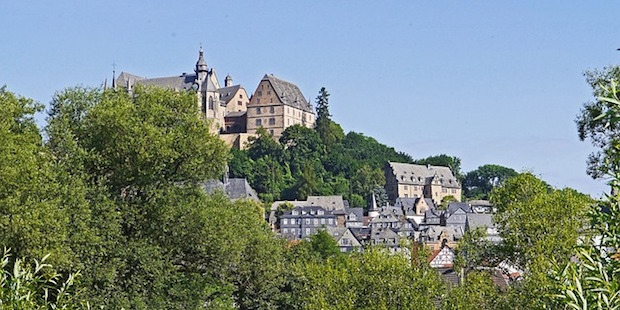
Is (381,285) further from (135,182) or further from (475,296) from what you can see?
(135,182)

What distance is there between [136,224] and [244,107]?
14511cm

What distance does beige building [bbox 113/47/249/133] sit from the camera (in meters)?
164

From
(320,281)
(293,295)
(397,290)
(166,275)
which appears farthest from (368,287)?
(293,295)

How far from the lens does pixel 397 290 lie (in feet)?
90.3

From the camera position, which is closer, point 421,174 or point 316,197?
point 316,197

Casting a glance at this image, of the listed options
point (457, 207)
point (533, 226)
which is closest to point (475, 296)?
point (533, 226)

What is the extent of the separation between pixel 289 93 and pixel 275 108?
27.4ft

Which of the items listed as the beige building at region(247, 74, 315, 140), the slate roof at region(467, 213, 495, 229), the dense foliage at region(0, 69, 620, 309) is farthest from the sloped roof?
the dense foliage at region(0, 69, 620, 309)

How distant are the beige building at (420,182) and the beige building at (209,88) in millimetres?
31862

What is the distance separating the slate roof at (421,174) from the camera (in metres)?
171

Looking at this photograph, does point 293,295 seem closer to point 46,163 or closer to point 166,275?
point 166,275

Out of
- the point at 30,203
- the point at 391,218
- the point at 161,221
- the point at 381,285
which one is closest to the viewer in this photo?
the point at 30,203

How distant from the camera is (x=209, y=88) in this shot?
541ft

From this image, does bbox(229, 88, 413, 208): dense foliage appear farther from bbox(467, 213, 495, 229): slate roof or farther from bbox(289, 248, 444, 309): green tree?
bbox(289, 248, 444, 309): green tree
